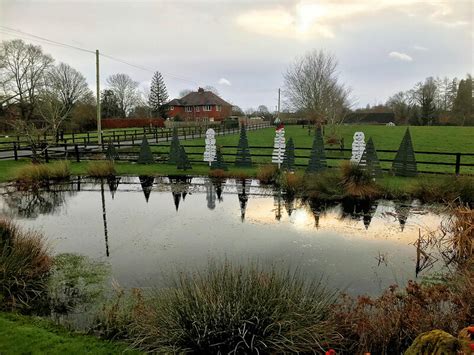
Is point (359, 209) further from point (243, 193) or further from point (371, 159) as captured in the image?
point (371, 159)

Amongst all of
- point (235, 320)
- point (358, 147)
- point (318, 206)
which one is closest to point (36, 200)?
point (318, 206)

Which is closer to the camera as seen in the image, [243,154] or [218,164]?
[218,164]

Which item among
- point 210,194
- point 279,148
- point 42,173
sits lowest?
point 210,194

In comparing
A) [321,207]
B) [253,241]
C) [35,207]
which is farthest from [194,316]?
[35,207]

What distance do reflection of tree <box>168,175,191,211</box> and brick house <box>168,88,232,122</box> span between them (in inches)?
2043

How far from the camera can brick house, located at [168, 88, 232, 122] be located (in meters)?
67.6

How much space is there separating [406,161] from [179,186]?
31.1 ft

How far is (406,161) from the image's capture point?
590 inches

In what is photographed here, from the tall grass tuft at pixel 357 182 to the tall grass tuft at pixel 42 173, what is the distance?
11288 millimetres

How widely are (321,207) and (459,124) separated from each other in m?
49.7

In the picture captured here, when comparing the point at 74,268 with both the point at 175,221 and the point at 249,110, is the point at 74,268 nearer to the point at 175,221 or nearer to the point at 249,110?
the point at 175,221

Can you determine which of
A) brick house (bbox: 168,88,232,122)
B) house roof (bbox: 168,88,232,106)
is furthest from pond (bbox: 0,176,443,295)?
house roof (bbox: 168,88,232,106)

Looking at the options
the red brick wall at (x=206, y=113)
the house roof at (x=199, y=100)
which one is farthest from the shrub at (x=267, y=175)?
the house roof at (x=199, y=100)

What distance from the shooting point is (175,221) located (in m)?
9.01
